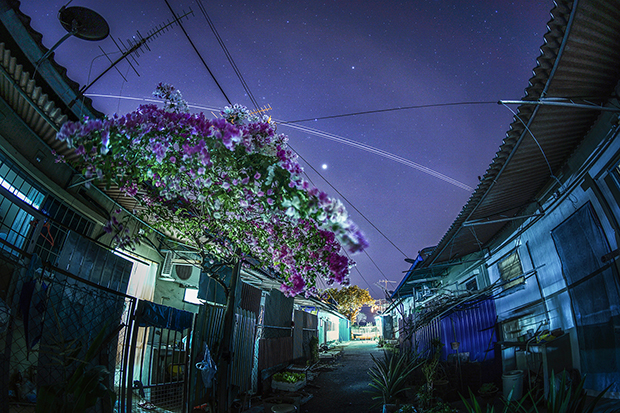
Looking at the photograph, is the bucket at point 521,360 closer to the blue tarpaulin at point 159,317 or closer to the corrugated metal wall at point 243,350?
the corrugated metal wall at point 243,350

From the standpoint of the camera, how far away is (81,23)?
6.31 meters

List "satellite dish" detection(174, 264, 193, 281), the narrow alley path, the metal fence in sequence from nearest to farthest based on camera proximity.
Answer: the metal fence → the narrow alley path → "satellite dish" detection(174, 264, 193, 281)

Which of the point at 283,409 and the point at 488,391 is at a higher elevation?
the point at 488,391

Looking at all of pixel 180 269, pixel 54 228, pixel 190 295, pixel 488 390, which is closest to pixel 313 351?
pixel 190 295

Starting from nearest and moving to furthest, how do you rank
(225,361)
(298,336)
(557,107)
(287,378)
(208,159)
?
(208,159), (557,107), (225,361), (287,378), (298,336)

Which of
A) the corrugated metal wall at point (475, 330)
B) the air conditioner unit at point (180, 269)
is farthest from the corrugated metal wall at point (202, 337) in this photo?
the corrugated metal wall at point (475, 330)

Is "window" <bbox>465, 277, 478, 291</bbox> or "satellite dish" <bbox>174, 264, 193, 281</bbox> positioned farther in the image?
"window" <bbox>465, 277, 478, 291</bbox>

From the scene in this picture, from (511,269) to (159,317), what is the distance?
32.3 feet

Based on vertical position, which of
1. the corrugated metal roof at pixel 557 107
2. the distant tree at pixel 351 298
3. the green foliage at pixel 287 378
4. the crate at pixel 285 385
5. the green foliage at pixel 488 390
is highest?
the distant tree at pixel 351 298

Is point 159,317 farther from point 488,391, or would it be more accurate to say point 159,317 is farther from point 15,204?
point 488,391

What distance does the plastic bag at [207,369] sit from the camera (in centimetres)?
622

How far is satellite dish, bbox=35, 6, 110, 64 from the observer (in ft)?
20.2

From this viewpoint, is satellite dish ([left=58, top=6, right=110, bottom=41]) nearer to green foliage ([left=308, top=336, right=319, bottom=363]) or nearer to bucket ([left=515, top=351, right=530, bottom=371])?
bucket ([left=515, top=351, right=530, bottom=371])

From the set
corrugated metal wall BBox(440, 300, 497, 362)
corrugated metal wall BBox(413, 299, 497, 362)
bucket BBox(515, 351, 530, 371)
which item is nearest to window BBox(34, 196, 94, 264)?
corrugated metal wall BBox(413, 299, 497, 362)
